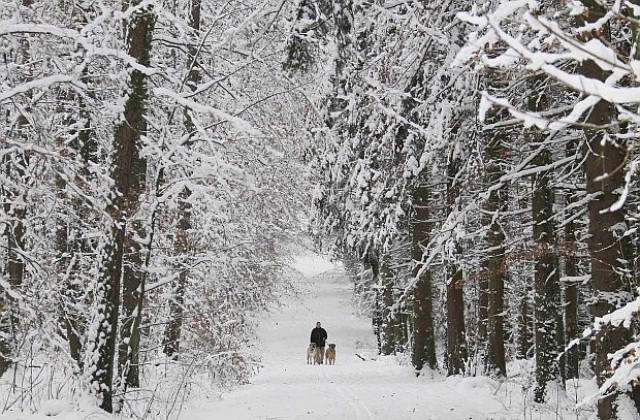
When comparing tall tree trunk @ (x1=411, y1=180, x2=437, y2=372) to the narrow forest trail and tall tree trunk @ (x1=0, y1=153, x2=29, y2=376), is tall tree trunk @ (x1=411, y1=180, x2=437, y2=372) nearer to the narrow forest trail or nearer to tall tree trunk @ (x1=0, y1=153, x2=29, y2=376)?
the narrow forest trail

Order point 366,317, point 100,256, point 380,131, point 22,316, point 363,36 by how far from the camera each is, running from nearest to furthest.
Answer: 1. point 22,316
2. point 100,256
3. point 380,131
4. point 363,36
5. point 366,317

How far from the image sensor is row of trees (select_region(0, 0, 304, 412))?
7.38 meters

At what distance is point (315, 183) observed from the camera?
20094 mm

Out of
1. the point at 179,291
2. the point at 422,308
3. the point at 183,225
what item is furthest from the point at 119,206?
the point at 422,308

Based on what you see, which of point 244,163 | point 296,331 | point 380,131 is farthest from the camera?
point 296,331

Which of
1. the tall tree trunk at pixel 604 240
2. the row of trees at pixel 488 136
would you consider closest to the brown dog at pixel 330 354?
the row of trees at pixel 488 136

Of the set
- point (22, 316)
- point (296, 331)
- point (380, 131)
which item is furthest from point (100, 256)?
point (296, 331)

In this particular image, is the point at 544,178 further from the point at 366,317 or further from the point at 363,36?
the point at 366,317

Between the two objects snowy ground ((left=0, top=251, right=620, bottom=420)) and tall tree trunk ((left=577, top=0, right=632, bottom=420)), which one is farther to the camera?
snowy ground ((left=0, top=251, right=620, bottom=420))

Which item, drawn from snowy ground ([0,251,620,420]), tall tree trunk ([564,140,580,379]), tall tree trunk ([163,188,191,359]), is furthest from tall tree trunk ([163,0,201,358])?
tall tree trunk ([564,140,580,379])

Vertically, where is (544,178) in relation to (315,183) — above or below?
below

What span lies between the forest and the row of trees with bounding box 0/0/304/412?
5cm

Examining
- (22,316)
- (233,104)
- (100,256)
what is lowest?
(22,316)

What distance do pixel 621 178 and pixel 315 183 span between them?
12.3 metres
